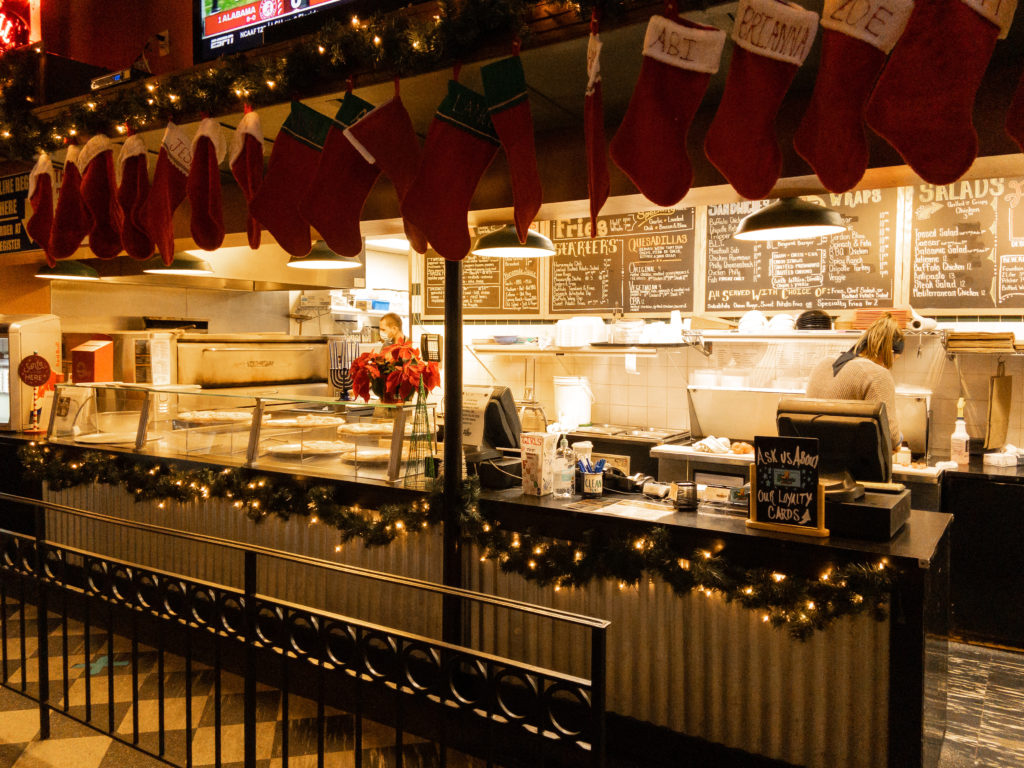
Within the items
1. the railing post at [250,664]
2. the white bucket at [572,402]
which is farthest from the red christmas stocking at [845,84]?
the white bucket at [572,402]

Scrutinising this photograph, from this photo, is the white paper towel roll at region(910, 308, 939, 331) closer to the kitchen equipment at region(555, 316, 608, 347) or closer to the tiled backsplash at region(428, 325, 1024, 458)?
the tiled backsplash at region(428, 325, 1024, 458)

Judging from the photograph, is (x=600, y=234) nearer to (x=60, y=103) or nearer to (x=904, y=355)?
(x=904, y=355)

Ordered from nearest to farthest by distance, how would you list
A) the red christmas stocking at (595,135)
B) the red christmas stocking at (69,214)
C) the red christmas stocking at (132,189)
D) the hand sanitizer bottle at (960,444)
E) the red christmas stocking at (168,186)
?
the red christmas stocking at (595,135)
the red christmas stocking at (168,186)
the red christmas stocking at (132,189)
the red christmas stocking at (69,214)
the hand sanitizer bottle at (960,444)

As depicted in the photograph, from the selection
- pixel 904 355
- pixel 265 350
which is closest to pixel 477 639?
pixel 904 355

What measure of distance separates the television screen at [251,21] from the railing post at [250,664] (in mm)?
2052

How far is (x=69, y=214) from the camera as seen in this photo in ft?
11.2

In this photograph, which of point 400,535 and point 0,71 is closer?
point 400,535

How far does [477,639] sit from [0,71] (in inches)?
160

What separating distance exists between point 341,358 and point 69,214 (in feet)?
14.2

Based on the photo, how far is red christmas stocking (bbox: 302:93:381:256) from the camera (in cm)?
249

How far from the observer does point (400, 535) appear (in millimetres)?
3246

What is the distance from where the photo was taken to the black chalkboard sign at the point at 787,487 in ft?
7.99

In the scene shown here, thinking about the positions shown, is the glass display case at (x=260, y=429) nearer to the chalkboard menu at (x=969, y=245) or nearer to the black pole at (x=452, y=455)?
the black pole at (x=452, y=455)

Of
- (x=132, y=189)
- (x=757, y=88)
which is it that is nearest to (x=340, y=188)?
(x=132, y=189)
